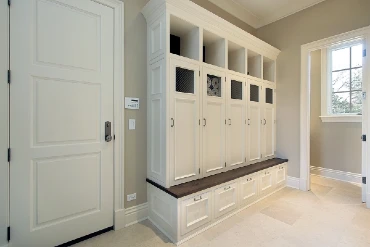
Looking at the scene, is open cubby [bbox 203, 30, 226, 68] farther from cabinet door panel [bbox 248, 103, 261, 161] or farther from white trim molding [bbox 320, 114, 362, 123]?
white trim molding [bbox 320, 114, 362, 123]

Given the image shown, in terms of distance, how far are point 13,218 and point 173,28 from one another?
94.1 inches

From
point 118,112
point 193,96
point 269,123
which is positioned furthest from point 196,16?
point 269,123

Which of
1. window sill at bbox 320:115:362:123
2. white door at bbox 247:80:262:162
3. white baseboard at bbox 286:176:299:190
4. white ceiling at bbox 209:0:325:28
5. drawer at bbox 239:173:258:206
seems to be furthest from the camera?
window sill at bbox 320:115:362:123

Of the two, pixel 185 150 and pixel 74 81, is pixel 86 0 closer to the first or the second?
pixel 74 81

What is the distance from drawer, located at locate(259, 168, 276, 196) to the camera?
275cm

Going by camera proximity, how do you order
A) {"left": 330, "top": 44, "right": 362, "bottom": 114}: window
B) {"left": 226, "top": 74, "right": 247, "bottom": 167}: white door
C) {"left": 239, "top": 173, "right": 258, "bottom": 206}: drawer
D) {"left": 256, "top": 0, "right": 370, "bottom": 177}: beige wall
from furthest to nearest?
{"left": 330, "top": 44, "right": 362, "bottom": 114}: window
{"left": 256, "top": 0, "right": 370, "bottom": 177}: beige wall
{"left": 226, "top": 74, "right": 247, "bottom": 167}: white door
{"left": 239, "top": 173, "right": 258, "bottom": 206}: drawer

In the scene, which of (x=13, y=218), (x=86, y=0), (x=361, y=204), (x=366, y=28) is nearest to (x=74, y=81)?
(x=86, y=0)

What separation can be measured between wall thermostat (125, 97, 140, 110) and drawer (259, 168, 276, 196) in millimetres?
1997

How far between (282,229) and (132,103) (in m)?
2.10

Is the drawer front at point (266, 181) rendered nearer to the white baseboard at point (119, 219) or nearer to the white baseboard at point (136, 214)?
the white baseboard at point (136, 214)

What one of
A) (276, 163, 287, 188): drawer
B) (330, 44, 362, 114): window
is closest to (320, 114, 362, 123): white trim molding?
(330, 44, 362, 114): window

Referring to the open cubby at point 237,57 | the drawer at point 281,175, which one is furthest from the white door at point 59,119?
the drawer at point 281,175

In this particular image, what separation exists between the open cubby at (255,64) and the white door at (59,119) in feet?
7.33

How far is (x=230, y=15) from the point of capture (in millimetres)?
3160
